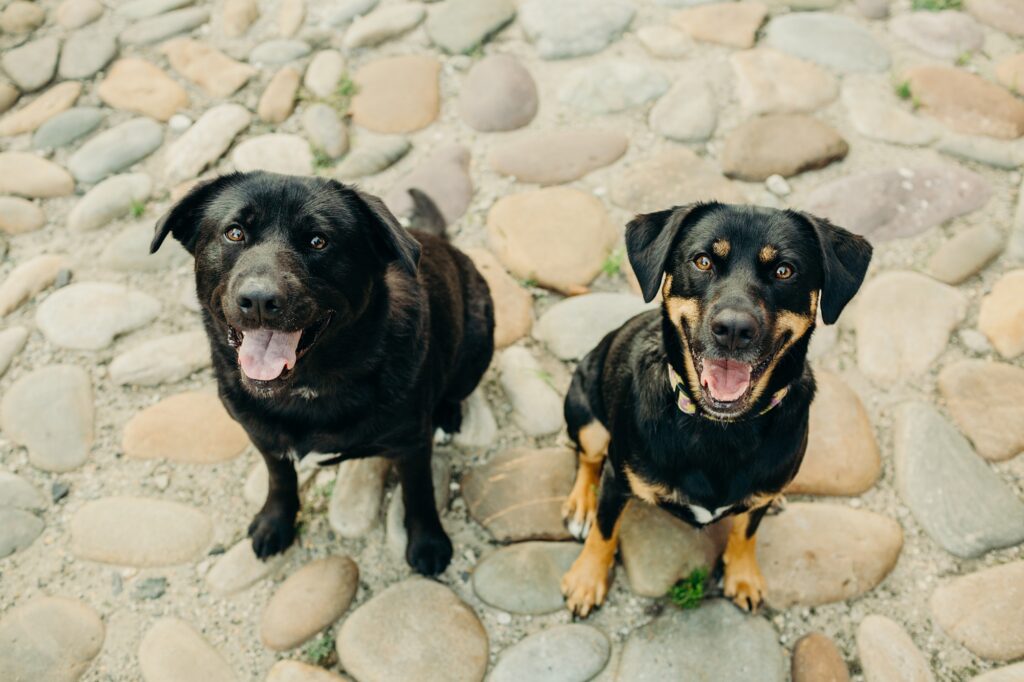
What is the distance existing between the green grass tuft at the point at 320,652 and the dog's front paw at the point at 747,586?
1.75 meters

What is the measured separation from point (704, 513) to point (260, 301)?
1.84 meters

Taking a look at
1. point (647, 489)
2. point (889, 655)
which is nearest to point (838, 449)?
point (889, 655)

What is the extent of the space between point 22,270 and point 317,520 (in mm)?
2509

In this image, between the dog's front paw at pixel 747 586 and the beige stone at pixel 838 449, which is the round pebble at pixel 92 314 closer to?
the dog's front paw at pixel 747 586

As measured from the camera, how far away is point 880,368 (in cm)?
427

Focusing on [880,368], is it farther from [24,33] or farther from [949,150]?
[24,33]

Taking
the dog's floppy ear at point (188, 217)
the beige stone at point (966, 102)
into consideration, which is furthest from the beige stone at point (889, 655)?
the beige stone at point (966, 102)

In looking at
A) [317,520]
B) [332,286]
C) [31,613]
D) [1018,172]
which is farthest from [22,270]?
[1018,172]

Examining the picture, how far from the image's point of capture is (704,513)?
3141mm

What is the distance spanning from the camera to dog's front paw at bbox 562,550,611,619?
352cm

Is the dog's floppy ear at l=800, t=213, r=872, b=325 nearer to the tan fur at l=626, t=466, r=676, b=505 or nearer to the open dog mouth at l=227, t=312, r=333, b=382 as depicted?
the tan fur at l=626, t=466, r=676, b=505

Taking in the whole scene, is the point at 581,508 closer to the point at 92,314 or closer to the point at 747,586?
the point at 747,586

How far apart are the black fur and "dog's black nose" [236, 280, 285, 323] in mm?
1288

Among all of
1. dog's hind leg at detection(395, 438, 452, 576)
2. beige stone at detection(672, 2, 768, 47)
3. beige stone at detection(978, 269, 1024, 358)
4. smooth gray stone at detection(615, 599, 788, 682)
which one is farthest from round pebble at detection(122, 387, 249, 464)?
beige stone at detection(672, 2, 768, 47)
